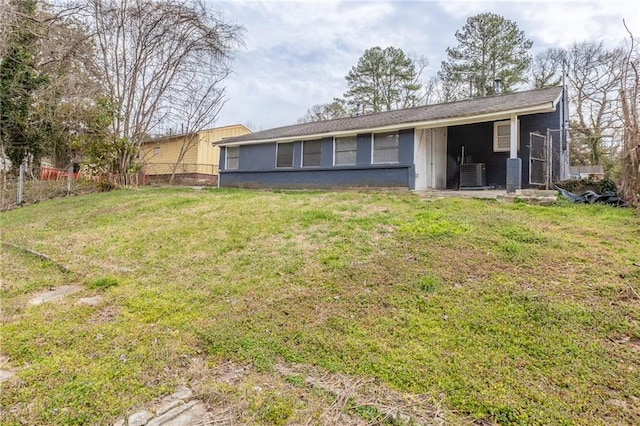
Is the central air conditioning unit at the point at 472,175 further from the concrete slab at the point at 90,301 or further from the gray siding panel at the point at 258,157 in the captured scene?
the concrete slab at the point at 90,301

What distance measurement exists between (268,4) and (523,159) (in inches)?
333

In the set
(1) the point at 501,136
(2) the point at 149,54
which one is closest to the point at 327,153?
(1) the point at 501,136

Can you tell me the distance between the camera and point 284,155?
42.1 feet

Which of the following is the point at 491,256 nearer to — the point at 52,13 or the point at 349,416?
the point at 349,416

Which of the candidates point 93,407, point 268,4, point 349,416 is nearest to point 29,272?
point 93,407

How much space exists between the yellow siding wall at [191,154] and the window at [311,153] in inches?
378

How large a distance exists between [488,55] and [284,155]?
14.7 m

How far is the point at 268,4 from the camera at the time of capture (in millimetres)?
9898


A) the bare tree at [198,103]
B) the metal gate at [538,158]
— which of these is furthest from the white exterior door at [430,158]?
the bare tree at [198,103]

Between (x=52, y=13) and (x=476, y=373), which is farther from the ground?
(x=52, y=13)

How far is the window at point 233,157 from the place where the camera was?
1420cm

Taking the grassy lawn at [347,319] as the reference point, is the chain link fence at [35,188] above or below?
above

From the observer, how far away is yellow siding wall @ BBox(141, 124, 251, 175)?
20.0 m

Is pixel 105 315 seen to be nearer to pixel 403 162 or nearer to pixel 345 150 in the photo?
pixel 403 162
